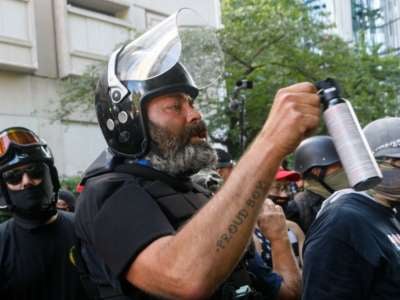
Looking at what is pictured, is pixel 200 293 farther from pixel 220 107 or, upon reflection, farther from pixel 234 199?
pixel 220 107

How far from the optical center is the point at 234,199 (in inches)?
57.8

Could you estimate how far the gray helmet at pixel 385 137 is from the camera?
2621mm

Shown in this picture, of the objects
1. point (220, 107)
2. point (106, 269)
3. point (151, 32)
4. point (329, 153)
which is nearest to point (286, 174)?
point (329, 153)

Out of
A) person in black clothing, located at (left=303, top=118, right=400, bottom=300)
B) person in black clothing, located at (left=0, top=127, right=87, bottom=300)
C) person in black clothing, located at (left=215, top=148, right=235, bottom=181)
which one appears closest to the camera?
person in black clothing, located at (left=303, top=118, right=400, bottom=300)

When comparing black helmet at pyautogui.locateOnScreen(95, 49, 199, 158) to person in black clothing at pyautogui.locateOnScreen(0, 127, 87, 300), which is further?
person in black clothing at pyautogui.locateOnScreen(0, 127, 87, 300)

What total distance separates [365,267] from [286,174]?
2981mm

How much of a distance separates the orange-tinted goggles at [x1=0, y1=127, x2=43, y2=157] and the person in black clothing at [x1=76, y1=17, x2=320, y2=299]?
126cm

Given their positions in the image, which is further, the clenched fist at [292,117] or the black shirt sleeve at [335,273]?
the black shirt sleeve at [335,273]

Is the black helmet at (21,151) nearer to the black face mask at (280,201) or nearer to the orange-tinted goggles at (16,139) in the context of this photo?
the orange-tinted goggles at (16,139)

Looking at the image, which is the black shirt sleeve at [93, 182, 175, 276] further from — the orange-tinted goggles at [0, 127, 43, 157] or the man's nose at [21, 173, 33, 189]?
the orange-tinted goggles at [0, 127, 43, 157]

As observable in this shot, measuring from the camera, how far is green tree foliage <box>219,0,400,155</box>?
1403 centimetres

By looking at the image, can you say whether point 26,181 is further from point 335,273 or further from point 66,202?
point 66,202

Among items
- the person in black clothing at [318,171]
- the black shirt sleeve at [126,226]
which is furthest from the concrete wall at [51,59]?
the black shirt sleeve at [126,226]

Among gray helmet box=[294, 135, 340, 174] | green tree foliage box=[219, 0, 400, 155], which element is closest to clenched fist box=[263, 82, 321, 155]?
gray helmet box=[294, 135, 340, 174]
